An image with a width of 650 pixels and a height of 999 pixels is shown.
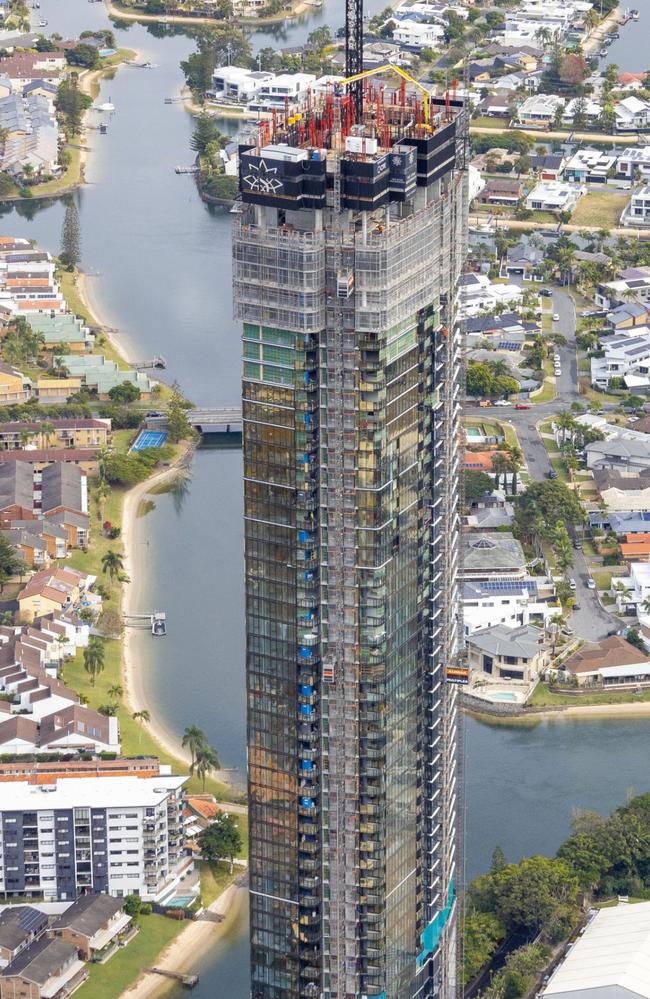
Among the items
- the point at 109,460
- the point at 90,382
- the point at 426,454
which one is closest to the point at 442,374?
the point at 426,454

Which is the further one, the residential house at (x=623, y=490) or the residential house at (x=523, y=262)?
the residential house at (x=523, y=262)

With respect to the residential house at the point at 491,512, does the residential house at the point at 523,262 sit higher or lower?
higher

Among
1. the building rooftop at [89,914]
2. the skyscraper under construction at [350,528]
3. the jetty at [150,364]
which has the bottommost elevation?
the building rooftop at [89,914]

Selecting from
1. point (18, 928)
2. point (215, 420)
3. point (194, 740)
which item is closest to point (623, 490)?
point (215, 420)

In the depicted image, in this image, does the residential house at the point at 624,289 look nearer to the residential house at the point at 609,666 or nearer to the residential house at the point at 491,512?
the residential house at the point at 491,512

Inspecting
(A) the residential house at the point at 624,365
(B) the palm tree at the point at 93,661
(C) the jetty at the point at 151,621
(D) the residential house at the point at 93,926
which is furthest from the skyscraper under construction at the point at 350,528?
(A) the residential house at the point at 624,365

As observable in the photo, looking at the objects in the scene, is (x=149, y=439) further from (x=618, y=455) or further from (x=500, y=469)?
(x=618, y=455)

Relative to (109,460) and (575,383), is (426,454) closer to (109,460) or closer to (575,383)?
(109,460)
